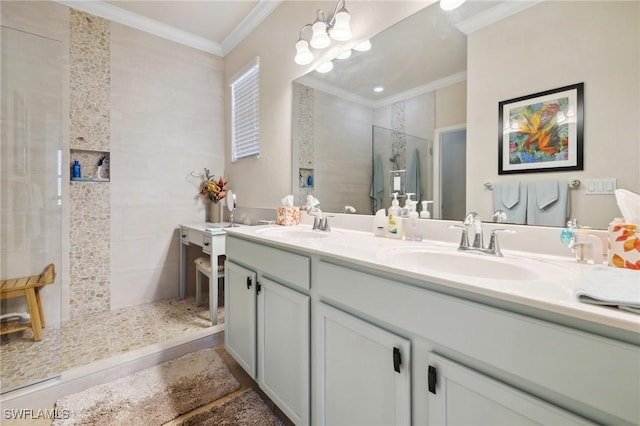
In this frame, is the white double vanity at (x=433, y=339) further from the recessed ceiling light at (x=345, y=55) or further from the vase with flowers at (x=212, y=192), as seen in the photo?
the vase with flowers at (x=212, y=192)

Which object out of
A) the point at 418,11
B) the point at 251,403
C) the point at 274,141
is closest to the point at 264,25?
the point at 274,141

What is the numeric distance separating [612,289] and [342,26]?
1.61m

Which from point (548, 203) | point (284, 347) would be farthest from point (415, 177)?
point (284, 347)

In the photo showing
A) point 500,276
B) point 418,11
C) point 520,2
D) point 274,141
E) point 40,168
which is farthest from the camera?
point 274,141

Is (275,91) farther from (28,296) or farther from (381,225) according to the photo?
(28,296)

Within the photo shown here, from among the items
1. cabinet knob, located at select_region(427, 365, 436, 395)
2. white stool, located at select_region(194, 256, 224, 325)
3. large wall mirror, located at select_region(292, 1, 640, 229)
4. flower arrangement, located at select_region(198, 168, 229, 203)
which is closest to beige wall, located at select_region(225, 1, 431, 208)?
large wall mirror, located at select_region(292, 1, 640, 229)

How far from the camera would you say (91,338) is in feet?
6.29

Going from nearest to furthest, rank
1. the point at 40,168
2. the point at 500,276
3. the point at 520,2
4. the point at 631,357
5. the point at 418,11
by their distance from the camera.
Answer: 1. the point at 631,357
2. the point at 500,276
3. the point at 520,2
4. the point at 418,11
5. the point at 40,168

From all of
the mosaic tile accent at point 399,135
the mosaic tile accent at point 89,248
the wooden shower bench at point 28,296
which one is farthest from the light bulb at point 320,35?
the wooden shower bench at point 28,296

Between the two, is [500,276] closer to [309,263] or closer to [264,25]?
[309,263]

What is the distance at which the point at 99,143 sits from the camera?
7.59ft

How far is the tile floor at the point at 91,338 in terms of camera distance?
60.4 inches

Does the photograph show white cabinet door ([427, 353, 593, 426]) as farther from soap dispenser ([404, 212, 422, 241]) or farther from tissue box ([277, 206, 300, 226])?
tissue box ([277, 206, 300, 226])

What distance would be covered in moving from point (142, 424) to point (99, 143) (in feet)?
7.01
